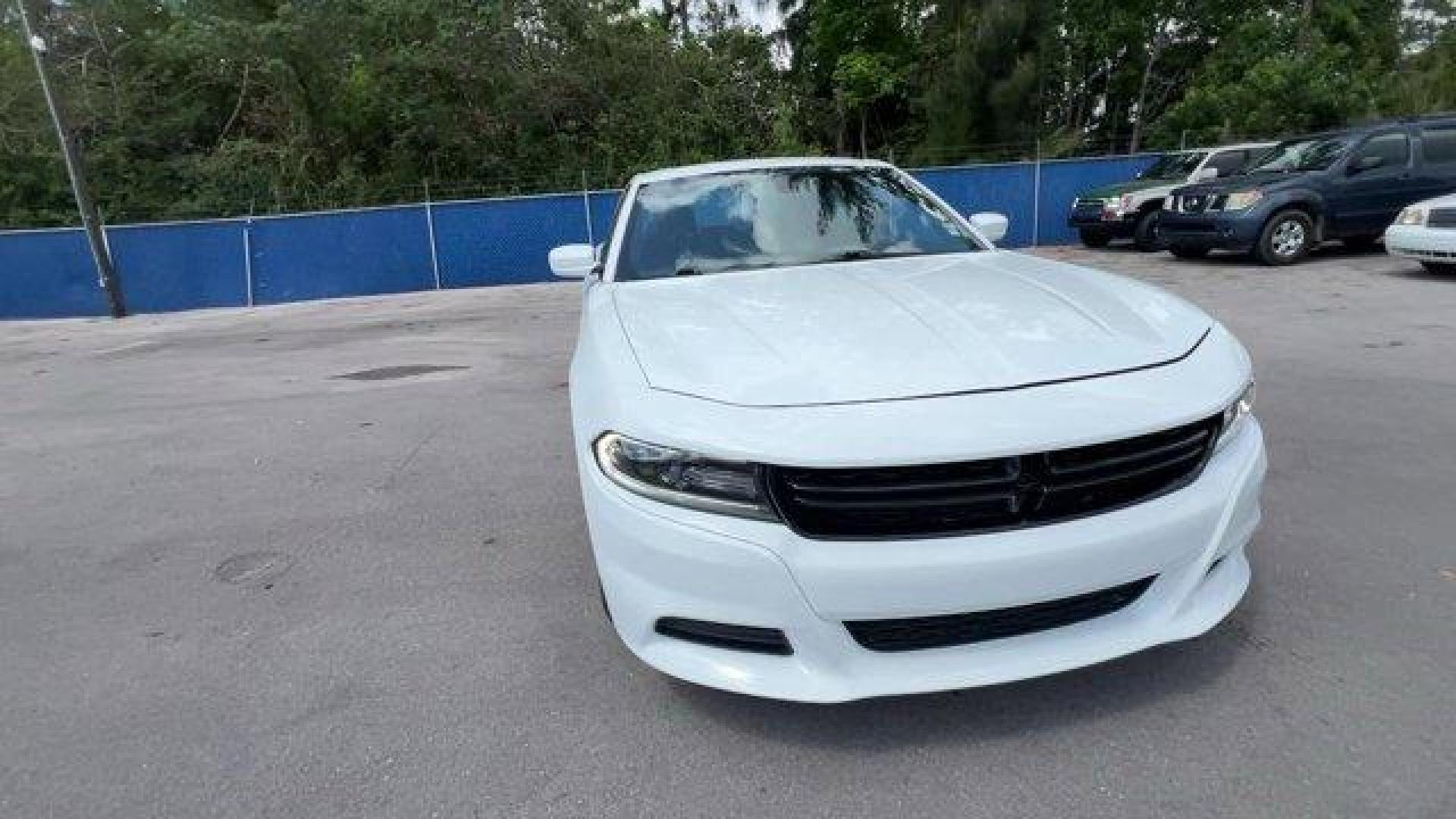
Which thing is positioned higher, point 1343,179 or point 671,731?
point 1343,179

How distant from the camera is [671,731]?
2.34m

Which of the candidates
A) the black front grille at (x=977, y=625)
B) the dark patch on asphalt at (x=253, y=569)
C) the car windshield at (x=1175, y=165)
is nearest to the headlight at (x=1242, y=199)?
the car windshield at (x=1175, y=165)

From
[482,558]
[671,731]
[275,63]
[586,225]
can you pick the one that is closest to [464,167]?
[275,63]

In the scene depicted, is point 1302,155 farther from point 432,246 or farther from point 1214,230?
point 432,246

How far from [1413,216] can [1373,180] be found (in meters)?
2.26

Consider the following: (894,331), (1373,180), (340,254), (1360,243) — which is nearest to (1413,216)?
(1373,180)

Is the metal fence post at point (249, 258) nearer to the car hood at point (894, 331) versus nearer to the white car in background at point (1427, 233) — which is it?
the car hood at point (894, 331)

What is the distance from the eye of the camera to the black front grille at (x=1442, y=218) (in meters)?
9.02

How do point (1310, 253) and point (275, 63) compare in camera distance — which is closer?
point (1310, 253)

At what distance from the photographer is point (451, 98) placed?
75.1 feet

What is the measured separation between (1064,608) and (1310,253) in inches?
501

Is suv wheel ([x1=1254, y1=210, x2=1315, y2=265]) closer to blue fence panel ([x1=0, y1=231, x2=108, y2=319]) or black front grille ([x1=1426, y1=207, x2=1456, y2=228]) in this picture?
black front grille ([x1=1426, y1=207, x2=1456, y2=228])

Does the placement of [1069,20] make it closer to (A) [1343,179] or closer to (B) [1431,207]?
(A) [1343,179]

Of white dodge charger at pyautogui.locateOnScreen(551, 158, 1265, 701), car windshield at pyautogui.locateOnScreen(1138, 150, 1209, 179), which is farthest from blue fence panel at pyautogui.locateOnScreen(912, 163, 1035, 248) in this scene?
white dodge charger at pyautogui.locateOnScreen(551, 158, 1265, 701)
